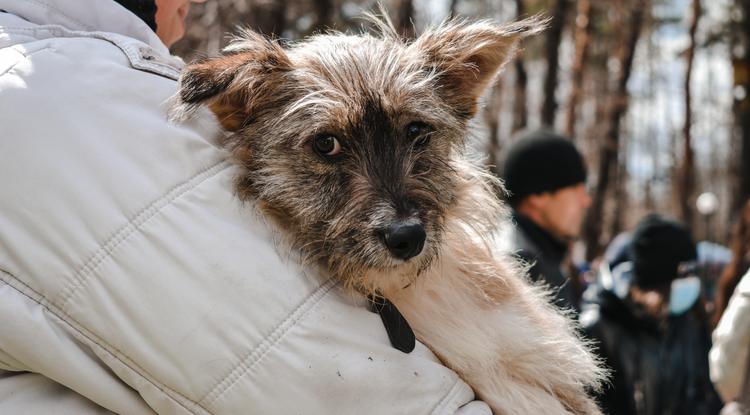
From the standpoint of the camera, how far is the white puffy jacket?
1804 mm

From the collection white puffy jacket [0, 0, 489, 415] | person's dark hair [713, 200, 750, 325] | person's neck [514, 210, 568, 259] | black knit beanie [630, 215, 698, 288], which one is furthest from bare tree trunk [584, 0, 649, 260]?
white puffy jacket [0, 0, 489, 415]

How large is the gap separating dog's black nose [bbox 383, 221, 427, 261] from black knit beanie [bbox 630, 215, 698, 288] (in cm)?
426

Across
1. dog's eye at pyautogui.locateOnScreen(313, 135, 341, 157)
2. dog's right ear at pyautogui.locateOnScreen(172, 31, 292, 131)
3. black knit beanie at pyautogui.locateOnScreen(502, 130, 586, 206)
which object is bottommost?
black knit beanie at pyautogui.locateOnScreen(502, 130, 586, 206)

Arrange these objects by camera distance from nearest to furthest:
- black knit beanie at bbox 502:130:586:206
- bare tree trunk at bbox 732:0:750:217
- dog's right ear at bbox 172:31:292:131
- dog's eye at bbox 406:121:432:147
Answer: dog's right ear at bbox 172:31:292:131, dog's eye at bbox 406:121:432:147, black knit beanie at bbox 502:130:586:206, bare tree trunk at bbox 732:0:750:217

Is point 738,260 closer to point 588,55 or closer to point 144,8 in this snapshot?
point 144,8

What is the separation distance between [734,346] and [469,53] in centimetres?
267

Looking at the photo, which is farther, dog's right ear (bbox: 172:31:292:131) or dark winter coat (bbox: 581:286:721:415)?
dark winter coat (bbox: 581:286:721:415)

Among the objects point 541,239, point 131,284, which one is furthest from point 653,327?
point 131,284

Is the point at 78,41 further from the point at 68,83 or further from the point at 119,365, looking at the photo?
the point at 119,365

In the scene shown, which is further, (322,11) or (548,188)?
(322,11)

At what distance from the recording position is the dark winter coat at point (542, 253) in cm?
494

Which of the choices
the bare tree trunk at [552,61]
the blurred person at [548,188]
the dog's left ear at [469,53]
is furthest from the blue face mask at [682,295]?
the bare tree trunk at [552,61]

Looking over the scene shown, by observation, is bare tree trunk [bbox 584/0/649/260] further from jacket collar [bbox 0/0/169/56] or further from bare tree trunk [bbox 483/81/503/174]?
jacket collar [bbox 0/0/169/56]

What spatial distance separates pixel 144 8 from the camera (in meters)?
2.58
